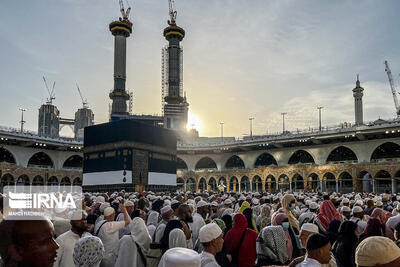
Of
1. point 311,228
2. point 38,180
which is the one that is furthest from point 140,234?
point 38,180

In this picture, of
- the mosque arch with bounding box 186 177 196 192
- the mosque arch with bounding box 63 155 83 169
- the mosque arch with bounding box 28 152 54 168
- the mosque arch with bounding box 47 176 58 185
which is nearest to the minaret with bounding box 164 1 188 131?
the mosque arch with bounding box 186 177 196 192

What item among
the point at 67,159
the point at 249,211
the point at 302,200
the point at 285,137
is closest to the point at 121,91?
the point at 67,159

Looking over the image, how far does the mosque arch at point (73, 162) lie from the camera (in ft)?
151

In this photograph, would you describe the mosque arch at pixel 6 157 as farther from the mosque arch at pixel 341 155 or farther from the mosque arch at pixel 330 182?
the mosque arch at pixel 341 155

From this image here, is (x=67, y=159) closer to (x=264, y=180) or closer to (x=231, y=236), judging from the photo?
(x=264, y=180)

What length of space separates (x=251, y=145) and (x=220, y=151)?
19.0 ft

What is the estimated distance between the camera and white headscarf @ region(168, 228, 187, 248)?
4070mm

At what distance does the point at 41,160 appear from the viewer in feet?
149

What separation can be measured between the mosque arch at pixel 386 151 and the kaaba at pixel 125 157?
22.0m

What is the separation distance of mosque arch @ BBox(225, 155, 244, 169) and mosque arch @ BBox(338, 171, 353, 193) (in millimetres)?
13778

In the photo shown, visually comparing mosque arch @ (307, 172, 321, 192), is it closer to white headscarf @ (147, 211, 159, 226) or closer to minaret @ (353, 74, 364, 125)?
minaret @ (353, 74, 364, 125)

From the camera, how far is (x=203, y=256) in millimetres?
3295

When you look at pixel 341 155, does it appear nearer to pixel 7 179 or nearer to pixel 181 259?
pixel 7 179

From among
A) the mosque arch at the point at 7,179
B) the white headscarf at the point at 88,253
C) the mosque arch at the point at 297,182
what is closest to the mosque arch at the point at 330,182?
the mosque arch at the point at 297,182
